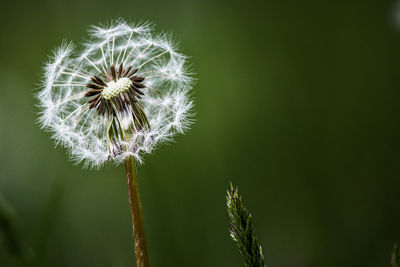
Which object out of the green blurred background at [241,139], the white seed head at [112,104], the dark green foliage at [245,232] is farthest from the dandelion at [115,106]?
the green blurred background at [241,139]

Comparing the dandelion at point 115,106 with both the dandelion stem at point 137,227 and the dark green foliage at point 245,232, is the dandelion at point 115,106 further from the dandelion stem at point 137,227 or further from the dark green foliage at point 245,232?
the dark green foliage at point 245,232

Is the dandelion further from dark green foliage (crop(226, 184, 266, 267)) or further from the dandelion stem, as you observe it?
dark green foliage (crop(226, 184, 266, 267))

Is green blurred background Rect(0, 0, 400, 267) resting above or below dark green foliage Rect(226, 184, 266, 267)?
above

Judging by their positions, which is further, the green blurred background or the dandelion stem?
the green blurred background

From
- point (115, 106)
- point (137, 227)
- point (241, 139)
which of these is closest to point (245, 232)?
point (137, 227)

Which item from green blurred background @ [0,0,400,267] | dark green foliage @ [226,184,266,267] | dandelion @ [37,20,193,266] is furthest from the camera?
green blurred background @ [0,0,400,267]

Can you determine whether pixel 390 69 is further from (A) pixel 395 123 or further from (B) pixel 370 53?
(A) pixel 395 123

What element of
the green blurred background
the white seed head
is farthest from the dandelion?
the green blurred background

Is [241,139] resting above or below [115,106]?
above

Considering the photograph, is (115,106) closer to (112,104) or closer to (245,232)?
(112,104)
